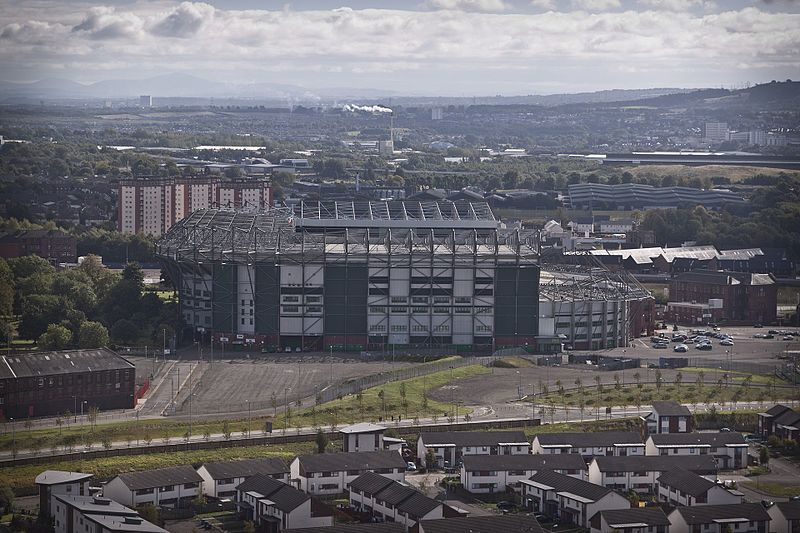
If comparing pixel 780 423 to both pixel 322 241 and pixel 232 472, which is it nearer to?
pixel 232 472

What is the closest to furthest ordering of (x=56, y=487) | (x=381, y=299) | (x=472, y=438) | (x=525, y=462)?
1. (x=56, y=487)
2. (x=525, y=462)
3. (x=472, y=438)
4. (x=381, y=299)

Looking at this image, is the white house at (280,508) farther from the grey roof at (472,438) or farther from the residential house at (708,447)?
the residential house at (708,447)

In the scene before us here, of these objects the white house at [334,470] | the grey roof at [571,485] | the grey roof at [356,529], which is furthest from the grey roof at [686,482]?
the grey roof at [356,529]

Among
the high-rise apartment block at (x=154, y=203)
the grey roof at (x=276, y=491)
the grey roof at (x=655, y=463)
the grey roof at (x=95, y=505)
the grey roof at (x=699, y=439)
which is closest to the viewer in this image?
the grey roof at (x=95, y=505)

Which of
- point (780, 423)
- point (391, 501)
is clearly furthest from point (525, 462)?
point (780, 423)

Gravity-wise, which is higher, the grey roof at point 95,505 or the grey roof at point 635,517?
the grey roof at point 95,505

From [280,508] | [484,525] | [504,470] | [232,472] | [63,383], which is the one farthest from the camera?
[63,383]

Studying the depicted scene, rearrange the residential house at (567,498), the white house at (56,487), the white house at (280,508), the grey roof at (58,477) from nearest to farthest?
the white house at (280,508) → the white house at (56,487) → the grey roof at (58,477) → the residential house at (567,498)
